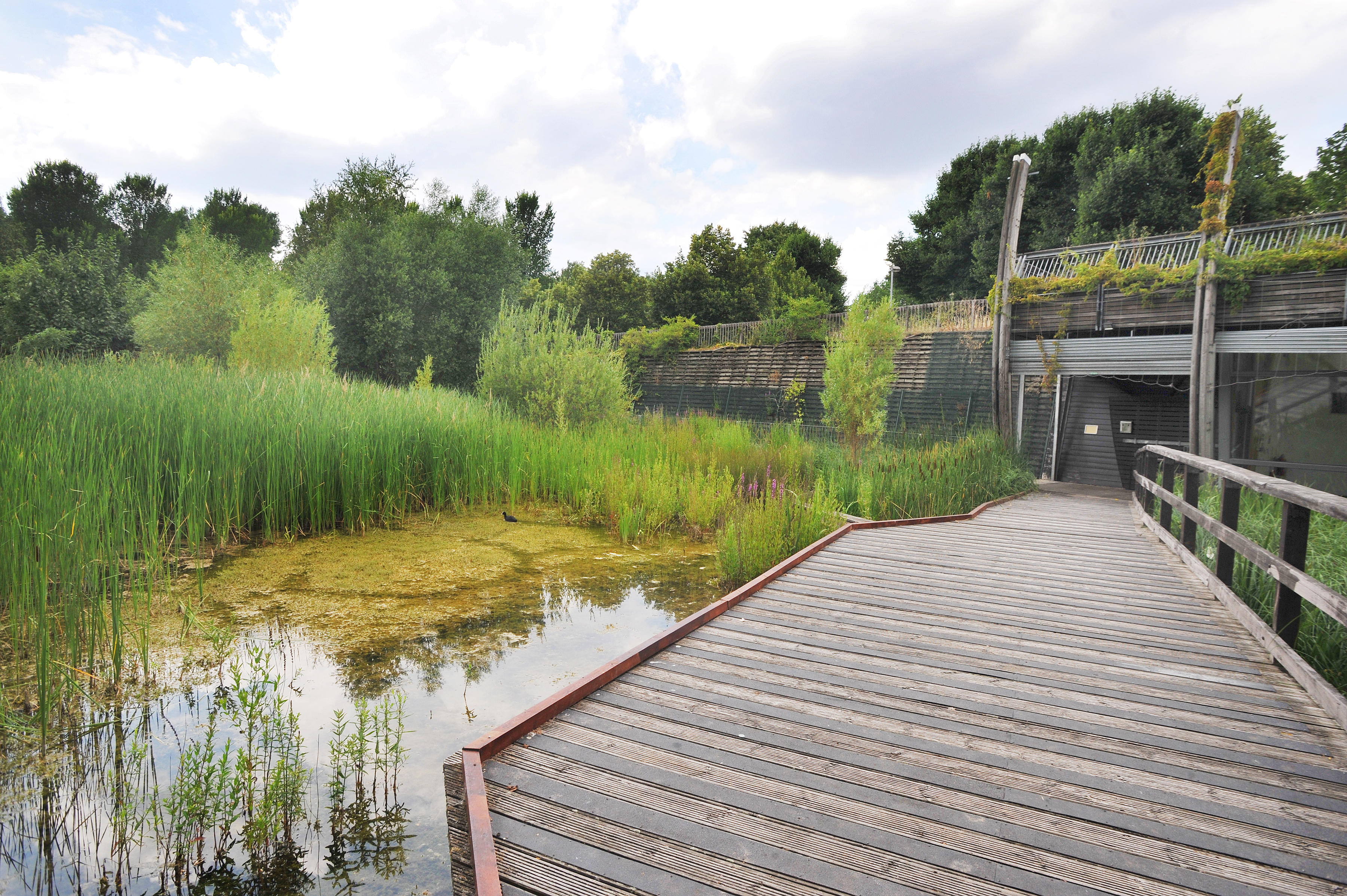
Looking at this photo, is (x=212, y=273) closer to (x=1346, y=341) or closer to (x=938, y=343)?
(x=938, y=343)

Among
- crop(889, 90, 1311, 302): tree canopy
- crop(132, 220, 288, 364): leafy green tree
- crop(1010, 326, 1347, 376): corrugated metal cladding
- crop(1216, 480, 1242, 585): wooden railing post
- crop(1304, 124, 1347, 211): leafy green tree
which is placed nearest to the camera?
crop(1216, 480, 1242, 585): wooden railing post

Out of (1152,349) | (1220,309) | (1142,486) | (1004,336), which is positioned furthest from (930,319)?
(1142,486)

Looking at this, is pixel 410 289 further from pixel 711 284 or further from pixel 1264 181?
pixel 1264 181

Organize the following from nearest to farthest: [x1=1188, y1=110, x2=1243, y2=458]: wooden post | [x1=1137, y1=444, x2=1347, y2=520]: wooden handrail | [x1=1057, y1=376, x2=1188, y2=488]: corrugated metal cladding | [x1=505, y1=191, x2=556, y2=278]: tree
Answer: [x1=1137, y1=444, x2=1347, y2=520]: wooden handrail → [x1=1188, y1=110, x2=1243, y2=458]: wooden post → [x1=1057, y1=376, x2=1188, y2=488]: corrugated metal cladding → [x1=505, y1=191, x2=556, y2=278]: tree

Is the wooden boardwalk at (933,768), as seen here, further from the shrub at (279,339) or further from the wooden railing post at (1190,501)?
the shrub at (279,339)

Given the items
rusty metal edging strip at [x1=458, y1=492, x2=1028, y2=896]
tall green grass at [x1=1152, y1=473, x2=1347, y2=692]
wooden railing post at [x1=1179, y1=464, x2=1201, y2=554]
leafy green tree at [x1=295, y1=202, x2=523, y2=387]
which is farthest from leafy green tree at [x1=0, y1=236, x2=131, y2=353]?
tall green grass at [x1=1152, y1=473, x2=1347, y2=692]

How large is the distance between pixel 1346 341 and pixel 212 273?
23196 millimetres

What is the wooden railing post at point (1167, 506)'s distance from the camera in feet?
19.7

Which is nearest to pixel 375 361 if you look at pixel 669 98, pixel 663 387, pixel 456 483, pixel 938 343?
pixel 663 387

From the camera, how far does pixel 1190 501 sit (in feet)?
15.9

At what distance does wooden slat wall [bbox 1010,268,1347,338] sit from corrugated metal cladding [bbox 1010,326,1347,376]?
16 cm

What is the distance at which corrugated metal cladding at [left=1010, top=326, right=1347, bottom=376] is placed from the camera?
820cm

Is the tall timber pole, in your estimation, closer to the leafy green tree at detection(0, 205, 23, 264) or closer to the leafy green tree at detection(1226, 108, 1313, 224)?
the leafy green tree at detection(1226, 108, 1313, 224)

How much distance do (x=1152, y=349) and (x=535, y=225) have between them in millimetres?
40601
